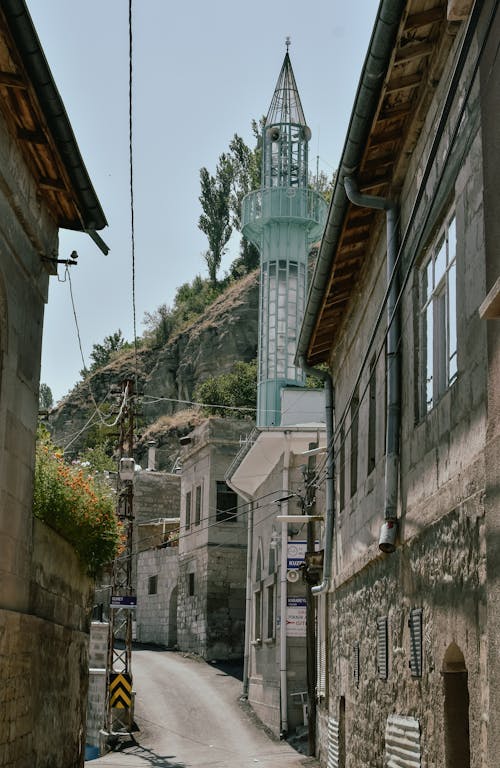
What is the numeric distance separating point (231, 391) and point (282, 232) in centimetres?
1728

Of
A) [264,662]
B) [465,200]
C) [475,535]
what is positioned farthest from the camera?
[264,662]

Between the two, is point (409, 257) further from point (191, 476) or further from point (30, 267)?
point (191, 476)

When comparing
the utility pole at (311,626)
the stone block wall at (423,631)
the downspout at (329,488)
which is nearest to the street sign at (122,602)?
the utility pole at (311,626)

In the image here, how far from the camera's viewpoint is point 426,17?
780cm

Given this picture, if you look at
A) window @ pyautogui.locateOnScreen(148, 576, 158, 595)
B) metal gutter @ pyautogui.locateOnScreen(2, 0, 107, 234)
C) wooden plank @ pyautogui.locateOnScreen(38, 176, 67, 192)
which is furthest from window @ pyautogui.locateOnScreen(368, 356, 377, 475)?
window @ pyautogui.locateOnScreen(148, 576, 158, 595)

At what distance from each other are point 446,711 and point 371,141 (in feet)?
16.1

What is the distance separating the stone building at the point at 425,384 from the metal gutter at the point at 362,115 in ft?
0.06

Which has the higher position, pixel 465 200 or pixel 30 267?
pixel 30 267

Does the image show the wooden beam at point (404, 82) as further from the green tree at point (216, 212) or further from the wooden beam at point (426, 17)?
the green tree at point (216, 212)

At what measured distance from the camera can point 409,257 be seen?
9.44m

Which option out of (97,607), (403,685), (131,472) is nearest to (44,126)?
(403,685)

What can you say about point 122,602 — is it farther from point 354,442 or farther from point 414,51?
point 414,51

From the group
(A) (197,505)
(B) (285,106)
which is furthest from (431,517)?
(B) (285,106)

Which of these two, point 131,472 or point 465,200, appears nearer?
point 465,200
